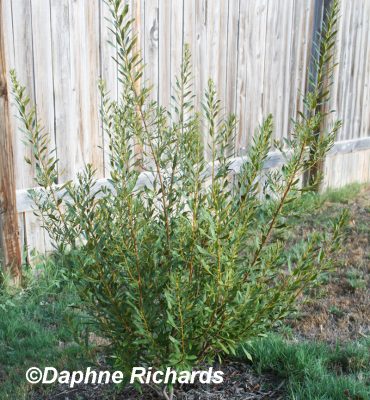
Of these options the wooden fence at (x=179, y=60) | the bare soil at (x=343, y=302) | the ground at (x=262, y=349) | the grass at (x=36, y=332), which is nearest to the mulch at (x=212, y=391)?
the ground at (x=262, y=349)

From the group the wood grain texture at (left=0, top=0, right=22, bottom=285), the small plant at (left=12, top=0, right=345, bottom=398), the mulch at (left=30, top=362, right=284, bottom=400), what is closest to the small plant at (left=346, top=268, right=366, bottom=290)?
the mulch at (left=30, top=362, right=284, bottom=400)

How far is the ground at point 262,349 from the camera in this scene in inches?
111

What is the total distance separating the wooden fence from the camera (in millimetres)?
4363

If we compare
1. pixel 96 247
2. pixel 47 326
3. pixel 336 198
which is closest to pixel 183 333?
pixel 96 247

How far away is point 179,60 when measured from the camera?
211 inches

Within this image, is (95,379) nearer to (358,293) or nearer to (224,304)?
(224,304)

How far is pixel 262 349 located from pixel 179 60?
298 cm

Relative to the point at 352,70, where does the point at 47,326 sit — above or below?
below

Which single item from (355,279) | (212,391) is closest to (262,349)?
(212,391)

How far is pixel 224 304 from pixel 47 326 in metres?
1.86

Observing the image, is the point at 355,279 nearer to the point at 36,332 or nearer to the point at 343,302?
the point at 343,302

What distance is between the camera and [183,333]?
2.32 m

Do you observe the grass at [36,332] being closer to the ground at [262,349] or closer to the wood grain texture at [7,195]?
the ground at [262,349]

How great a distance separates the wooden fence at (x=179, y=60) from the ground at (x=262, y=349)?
2.38ft
